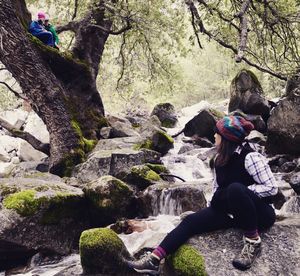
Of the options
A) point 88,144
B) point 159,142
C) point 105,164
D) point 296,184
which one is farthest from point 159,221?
point 159,142

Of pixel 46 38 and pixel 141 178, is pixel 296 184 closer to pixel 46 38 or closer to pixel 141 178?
pixel 141 178

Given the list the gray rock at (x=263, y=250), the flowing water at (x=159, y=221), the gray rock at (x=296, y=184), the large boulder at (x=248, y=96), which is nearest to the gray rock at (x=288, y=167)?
the flowing water at (x=159, y=221)

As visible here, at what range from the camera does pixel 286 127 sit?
11867 millimetres

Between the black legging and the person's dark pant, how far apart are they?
10.2 m

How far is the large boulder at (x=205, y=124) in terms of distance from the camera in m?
16.3

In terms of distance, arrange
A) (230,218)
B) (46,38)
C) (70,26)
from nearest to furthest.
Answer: (230,218) < (46,38) < (70,26)

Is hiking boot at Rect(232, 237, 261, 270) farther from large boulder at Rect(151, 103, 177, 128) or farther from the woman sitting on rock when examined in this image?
large boulder at Rect(151, 103, 177, 128)

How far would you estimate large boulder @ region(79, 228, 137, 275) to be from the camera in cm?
486

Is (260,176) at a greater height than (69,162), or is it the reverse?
(260,176)

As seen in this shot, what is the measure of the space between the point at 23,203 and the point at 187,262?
3327 millimetres

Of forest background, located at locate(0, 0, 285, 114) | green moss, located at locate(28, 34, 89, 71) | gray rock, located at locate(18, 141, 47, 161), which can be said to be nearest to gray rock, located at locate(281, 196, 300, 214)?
forest background, located at locate(0, 0, 285, 114)

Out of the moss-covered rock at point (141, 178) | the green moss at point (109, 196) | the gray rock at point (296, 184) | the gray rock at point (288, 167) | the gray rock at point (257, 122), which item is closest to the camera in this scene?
the green moss at point (109, 196)

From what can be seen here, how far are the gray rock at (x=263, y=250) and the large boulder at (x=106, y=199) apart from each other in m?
2.92

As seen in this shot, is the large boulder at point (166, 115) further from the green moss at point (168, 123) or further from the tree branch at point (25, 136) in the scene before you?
the tree branch at point (25, 136)
